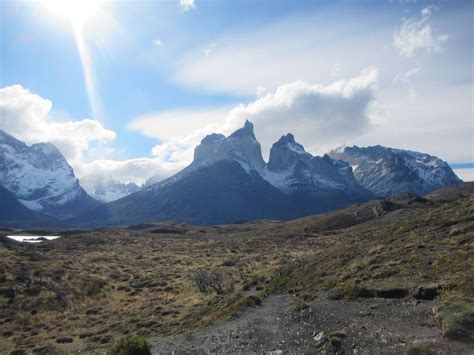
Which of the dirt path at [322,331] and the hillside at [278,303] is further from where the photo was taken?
the hillside at [278,303]

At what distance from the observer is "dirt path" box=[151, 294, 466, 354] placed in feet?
57.0

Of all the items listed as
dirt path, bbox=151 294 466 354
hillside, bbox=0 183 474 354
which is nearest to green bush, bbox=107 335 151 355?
dirt path, bbox=151 294 466 354

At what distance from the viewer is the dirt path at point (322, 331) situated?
57.0 feet

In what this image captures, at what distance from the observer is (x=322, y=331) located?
797 inches

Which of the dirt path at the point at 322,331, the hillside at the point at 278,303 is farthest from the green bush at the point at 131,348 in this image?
the hillside at the point at 278,303

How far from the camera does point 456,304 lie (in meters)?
18.0

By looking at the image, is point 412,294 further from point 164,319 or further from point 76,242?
point 76,242

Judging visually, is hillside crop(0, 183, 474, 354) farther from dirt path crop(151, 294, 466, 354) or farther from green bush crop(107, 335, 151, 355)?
green bush crop(107, 335, 151, 355)

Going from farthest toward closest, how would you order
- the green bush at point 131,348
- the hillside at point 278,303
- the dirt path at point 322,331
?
1. the green bush at point 131,348
2. the hillside at point 278,303
3. the dirt path at point 322,331

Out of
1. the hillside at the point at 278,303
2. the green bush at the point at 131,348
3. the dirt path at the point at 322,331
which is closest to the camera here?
the dirt path at the point at 322,331

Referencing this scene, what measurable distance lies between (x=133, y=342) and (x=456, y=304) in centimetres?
1565

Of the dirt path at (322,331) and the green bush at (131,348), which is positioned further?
the green bush at (131,348)

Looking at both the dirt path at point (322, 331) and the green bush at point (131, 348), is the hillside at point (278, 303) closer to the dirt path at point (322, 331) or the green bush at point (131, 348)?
the dirt path at point (322, 331)

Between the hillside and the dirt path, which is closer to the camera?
the dirt path
